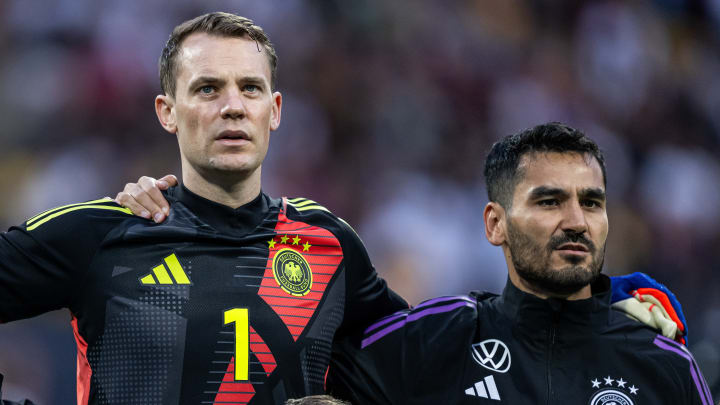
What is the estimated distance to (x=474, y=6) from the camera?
9.02 meters

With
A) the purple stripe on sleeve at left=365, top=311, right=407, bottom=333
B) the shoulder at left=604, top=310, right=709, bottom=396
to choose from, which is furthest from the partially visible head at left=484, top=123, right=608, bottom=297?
the purple stripe on sleeve at left=365, top=311, right=407, bottom=333

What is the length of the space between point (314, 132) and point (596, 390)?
4.75 meters

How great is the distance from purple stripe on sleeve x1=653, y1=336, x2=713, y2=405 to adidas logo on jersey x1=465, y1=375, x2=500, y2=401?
62 cm

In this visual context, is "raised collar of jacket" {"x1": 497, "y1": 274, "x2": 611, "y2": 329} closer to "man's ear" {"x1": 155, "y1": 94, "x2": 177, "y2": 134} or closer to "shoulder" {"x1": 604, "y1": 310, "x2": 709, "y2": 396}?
"shoulder" {"x1": 604, "y1": 310, "x2": 709, "y2": 396}

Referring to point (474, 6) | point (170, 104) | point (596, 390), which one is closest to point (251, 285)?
point (170, 104)

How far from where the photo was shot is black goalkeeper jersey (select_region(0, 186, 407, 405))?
9.48 ft

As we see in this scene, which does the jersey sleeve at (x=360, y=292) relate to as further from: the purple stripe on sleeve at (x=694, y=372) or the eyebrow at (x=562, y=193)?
the purple stripe on sleeve at (x=694, y=372)

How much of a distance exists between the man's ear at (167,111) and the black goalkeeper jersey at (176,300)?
0.28 m

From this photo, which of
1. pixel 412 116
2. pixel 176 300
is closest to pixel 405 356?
pixel 176 300

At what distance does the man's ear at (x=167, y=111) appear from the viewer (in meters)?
3.27

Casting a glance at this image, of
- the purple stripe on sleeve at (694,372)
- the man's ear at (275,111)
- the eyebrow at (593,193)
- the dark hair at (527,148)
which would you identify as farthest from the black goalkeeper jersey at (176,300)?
the purple stripe on sleeve at (694,372)

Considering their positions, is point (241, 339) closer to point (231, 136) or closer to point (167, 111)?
point (231, 136)

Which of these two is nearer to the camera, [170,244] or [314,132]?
[170,244]

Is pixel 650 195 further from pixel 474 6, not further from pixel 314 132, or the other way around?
pixel 314 132
